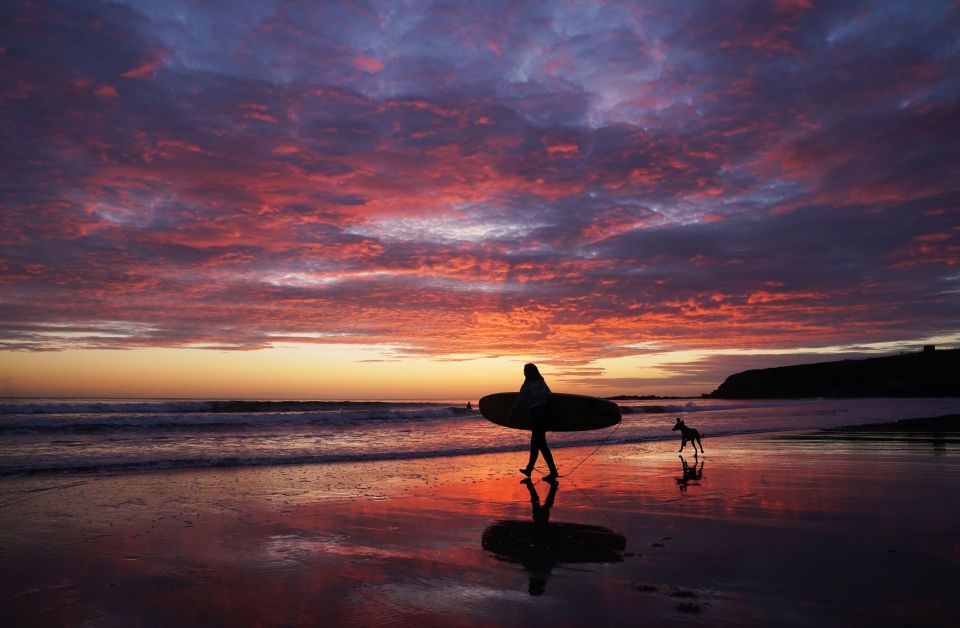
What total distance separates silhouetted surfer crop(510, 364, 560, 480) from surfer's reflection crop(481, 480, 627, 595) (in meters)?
3.69

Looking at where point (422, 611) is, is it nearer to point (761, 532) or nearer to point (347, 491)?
point (761, 532)

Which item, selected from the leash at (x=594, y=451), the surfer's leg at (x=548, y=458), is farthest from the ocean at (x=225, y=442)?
the surfer's leg at (x=548, y=458)

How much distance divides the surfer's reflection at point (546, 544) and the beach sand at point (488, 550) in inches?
1.3

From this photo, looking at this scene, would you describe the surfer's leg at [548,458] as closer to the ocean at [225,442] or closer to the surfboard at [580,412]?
the surfboard at [580,412]

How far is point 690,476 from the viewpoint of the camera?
10914 millimetres

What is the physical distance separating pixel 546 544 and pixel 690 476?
5.98 metres

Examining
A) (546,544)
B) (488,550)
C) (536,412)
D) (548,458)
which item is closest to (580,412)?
(536,412)

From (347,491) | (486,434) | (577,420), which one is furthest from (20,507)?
(486,434)

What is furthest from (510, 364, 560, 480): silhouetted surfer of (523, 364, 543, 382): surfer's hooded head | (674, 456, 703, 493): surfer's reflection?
(674, 456, 703, 493): surfer's reflection

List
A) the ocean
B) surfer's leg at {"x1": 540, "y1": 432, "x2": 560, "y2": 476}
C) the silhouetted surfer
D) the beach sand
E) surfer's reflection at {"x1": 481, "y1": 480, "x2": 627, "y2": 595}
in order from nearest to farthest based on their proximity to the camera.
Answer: the beach sand, surfer's reflection at {"x1": 481, "y1": 480, "x2": 627, "y2": 595}, surfer's leg at {"x1": 540, "y1": 432, "x2": 560, "y2": 476}, the silhouetted surfer, the ocean

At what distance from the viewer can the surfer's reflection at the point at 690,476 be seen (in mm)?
9916

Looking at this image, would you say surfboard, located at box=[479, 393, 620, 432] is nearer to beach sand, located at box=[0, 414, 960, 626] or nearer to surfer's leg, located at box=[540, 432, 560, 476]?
surfer's leg, located at box=[540, 432, 560, 476]

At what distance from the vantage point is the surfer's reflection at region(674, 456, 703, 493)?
9916 mm

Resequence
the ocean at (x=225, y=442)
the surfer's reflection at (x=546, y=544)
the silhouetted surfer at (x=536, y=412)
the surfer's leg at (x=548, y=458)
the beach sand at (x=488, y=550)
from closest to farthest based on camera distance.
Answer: the beach sand at (x=488, y=550), the surfer's reflection at (x=546, y=544), the surfer's leg at (x=548, y=458), the silhouetted surfer at (x=536, y=412), the ocean at (x=225, y=442)
